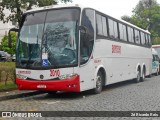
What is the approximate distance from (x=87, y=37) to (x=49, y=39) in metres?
1.55

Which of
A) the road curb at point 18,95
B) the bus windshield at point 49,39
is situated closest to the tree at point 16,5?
the bus windshield at point 49,39

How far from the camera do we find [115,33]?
57.1 ft

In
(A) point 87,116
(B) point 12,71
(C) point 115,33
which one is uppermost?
(C) point 115,33

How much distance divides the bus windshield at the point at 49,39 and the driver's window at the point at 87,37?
0.37 metres

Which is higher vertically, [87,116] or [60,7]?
[60,7]

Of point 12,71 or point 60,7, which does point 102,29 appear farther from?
point 12,71

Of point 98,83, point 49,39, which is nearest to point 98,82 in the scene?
point 98,83

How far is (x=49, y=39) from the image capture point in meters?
13.2

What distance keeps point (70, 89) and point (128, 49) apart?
25.7 ft

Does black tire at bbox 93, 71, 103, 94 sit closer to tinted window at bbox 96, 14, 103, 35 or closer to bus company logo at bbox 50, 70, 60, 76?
tinted window at bbox 96, 14, 103, 35

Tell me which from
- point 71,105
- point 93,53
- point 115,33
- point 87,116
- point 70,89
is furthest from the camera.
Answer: point 115,33

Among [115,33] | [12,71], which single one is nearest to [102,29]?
[115,33]

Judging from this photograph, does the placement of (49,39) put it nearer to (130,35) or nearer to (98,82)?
(98,82)

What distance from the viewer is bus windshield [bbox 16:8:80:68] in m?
13.0
